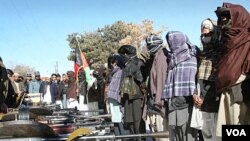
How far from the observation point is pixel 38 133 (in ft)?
12.2

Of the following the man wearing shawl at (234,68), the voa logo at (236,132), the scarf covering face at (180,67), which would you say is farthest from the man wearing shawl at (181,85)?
the voa logo at (236,132)

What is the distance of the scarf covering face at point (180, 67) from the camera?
5382mm

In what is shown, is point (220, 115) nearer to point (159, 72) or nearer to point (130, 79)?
point (159, 72)

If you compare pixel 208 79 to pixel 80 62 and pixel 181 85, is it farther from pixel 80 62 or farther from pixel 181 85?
pixel 80 62

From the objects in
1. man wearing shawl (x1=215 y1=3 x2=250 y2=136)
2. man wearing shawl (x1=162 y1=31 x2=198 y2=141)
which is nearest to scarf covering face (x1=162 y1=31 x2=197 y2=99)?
man wearing shawl (x1=162 y1=31 x2=198 y2=141)

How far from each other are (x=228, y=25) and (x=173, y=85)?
4.44ft

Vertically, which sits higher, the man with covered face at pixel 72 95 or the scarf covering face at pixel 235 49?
the scarf covering face at pixel 235 49

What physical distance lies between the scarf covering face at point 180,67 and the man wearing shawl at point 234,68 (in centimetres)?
86

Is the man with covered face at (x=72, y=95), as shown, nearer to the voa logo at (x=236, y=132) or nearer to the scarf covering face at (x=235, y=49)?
the scarf covering face at (x=235, y=49)

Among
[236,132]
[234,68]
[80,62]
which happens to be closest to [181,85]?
[234,68]

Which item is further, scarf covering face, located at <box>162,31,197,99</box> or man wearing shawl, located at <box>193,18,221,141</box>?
scarf covering face, located at <box>162,31,197,99</box>

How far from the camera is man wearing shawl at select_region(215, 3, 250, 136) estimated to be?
427 centimetres

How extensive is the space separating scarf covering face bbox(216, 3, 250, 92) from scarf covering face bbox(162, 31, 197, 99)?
0.88 metres

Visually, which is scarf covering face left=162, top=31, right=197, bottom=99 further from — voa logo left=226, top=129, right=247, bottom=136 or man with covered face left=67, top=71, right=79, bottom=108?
man with covered face left=67, top=71, right=79, bottom=108
